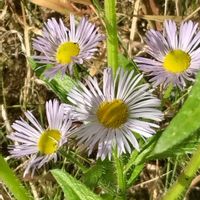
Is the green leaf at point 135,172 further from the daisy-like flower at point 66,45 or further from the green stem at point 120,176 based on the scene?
the daisy-like flower at point 66,45

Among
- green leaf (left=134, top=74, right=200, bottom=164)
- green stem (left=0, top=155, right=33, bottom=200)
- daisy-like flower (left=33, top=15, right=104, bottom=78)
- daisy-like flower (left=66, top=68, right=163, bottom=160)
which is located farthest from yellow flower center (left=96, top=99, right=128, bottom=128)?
green leaf (left=134, top=74, right=200, bottom=164)

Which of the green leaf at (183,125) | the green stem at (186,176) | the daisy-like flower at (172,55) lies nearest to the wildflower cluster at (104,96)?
the daisy-like flower at (172,55)

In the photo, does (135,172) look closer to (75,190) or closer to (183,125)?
(75,190)

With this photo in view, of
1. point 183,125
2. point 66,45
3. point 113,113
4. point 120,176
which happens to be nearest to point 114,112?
point 113,113

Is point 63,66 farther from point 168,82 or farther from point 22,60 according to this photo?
point 22,60

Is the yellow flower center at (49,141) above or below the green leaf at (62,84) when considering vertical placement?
below

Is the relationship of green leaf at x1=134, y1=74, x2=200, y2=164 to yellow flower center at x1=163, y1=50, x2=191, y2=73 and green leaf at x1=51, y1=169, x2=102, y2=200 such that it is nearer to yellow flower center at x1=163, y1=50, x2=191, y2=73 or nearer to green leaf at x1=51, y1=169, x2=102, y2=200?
green leaf at x1=51, y1=169, x2=102, y2=200
